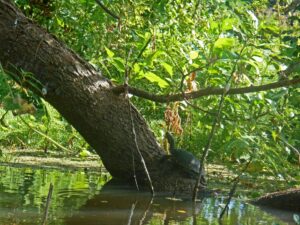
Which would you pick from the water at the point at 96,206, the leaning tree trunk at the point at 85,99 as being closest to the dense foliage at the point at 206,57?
the leaning tree trunk at the point at 85,99

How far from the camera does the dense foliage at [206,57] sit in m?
4.37

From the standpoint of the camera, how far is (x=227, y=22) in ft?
14.1

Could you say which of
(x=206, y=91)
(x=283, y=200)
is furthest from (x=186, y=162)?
(x=283, y=200)

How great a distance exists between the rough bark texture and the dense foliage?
0.23 meters

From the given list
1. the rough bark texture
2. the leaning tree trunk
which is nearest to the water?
the rough bark texture

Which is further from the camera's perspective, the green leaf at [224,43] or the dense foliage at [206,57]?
the dense foliage at [206,57]

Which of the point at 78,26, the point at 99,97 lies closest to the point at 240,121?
the point at 99,97

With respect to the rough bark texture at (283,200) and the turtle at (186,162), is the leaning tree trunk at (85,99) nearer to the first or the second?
the turtle at (186,162)

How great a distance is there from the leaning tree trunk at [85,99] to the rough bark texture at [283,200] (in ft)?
2.10

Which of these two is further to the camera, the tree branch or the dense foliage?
the dense foliage

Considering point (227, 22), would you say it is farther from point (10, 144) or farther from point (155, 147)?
point (10, 144)

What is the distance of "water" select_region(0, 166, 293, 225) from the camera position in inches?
138

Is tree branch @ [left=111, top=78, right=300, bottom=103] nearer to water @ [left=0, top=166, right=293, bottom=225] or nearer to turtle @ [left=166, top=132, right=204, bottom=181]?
turtle @ [left=166, top=132, right=204, bottom=181]

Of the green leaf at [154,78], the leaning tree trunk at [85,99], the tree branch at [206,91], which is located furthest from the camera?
the green leaf at [154,78]
